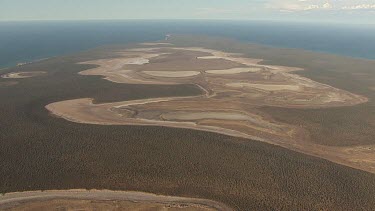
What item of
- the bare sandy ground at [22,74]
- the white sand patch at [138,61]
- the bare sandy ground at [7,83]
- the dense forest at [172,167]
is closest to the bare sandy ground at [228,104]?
the dense forest at [172,167]

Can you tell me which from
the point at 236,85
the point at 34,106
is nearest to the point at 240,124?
the point at 236,85

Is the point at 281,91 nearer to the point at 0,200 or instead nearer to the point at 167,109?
the point at 167,109

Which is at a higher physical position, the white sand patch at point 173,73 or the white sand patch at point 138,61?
the white sand patch at point 138,61

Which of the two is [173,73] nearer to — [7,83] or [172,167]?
[7,83]

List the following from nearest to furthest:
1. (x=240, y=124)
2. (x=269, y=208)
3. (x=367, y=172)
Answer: (x=269, y=208)
(x=367, y=172)
(x=240, y=124)

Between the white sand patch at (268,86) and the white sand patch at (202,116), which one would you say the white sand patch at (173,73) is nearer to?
the white sand patch at (268,86)
